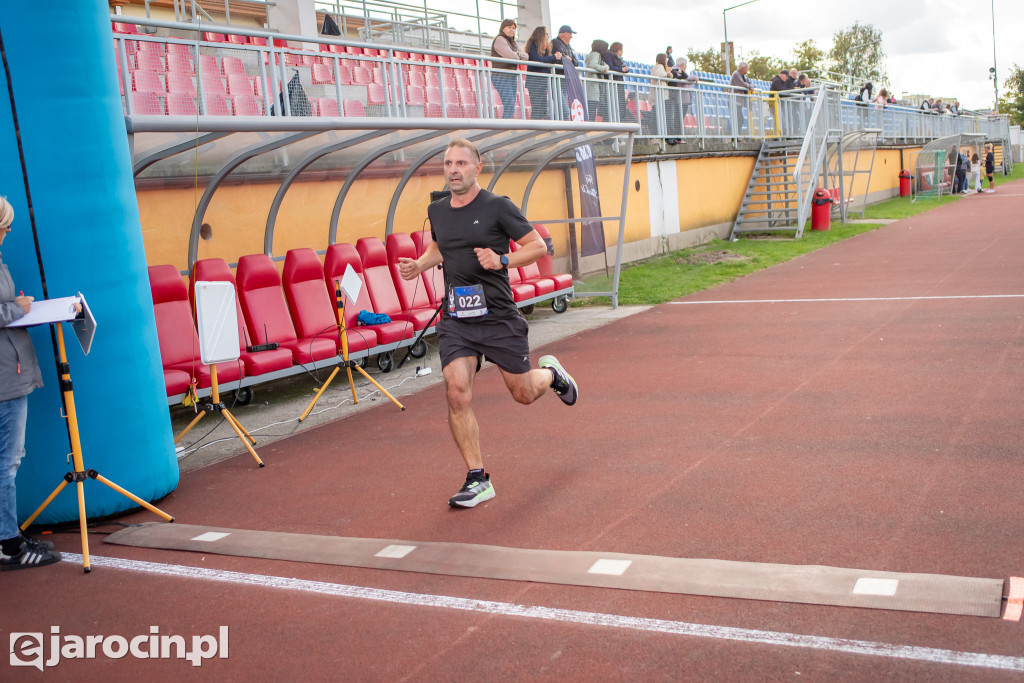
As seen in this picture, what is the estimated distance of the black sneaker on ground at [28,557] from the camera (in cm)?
545

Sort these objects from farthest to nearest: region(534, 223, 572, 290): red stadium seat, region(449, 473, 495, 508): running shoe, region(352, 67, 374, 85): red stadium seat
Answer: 1. region(534, 223, 572, 290): red stadium seat
2. region(352, 67, 374, 85): red stadium seat
3. region(449, 473, 495, 508): running shoe

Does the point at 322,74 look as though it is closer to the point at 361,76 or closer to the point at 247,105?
the point at 361,76

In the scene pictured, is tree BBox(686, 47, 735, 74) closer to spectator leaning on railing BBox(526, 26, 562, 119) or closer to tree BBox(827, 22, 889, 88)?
tree BBox(827, 22, 889, 88)

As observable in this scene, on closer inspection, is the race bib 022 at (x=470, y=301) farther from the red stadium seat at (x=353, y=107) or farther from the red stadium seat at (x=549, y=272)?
the red stadium seat at (x=549, y=272)

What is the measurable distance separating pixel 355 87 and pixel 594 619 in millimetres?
8838

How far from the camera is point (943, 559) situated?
14.6 feet

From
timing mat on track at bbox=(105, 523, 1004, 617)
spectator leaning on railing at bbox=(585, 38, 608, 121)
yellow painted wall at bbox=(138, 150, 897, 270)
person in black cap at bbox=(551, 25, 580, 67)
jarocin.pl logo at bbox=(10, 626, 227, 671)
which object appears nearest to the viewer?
timing mat on track at bbox=(105, 523, 1004, 617)

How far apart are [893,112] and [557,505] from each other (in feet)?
128

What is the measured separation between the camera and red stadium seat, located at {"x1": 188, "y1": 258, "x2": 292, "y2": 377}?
9.16 meters

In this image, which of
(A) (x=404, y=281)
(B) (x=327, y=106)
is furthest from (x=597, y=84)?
(B) (x=327, y=106)

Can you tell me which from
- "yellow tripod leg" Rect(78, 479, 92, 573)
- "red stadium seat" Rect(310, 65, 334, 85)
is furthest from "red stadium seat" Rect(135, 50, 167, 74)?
"yellow tripod leg" Rect(78, 479, 92, 573)

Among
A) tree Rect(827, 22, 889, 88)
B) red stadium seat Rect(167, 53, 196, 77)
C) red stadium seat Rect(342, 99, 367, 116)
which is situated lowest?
red stadium seat Rect(342, 99, 367, 116)

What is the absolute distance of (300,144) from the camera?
10.4 m

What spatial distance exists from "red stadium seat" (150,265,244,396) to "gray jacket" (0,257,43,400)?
325 centimetres
